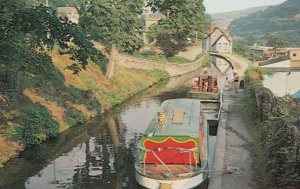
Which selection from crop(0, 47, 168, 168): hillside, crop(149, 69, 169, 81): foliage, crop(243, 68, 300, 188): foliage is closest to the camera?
crop(243, 68, 300, 188): foliage

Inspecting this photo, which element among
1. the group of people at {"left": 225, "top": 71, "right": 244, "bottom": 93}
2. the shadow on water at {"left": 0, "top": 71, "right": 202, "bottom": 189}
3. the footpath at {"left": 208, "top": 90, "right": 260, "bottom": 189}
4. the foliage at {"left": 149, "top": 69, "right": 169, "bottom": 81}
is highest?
the foliage at {"left": 149, "top": 69, "right": 169, "bottom": 81}

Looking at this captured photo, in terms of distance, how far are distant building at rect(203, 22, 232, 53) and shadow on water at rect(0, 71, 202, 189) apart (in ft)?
252

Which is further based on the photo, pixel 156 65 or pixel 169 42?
pixel 169 42

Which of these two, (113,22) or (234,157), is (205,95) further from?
(234,157)

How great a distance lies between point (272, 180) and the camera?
17.0 metres

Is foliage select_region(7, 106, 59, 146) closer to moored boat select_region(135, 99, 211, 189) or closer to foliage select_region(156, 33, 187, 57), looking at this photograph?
moored boat select_region(135, 99, 211, 189)

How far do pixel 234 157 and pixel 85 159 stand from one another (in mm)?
9446

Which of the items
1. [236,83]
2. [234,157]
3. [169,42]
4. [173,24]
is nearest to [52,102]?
[236,83]

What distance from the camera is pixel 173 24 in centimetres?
8081

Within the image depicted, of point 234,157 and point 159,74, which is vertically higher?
point 159,74

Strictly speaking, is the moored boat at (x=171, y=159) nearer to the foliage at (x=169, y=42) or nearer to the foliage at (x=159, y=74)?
the foliage at (x=159, y=74)

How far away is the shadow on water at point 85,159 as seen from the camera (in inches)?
861

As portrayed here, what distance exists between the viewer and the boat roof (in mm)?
19938

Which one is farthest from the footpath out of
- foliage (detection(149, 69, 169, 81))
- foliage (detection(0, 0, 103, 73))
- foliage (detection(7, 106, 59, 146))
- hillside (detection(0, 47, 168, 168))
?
foliage (detection(149, 69, 169, 81))
